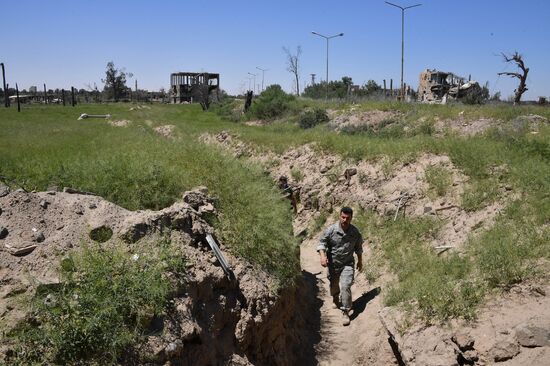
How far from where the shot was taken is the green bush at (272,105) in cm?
3059

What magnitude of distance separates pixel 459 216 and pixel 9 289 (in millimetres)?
7979

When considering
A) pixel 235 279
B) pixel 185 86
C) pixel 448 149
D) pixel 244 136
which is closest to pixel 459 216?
pixel 448 149

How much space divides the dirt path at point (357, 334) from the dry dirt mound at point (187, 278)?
60cm

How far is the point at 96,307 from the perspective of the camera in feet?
14.1

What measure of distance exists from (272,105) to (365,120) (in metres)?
11.2

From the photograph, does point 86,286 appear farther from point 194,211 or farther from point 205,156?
point 205,156

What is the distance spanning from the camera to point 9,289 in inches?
179

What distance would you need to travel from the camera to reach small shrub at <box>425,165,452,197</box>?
10.4m

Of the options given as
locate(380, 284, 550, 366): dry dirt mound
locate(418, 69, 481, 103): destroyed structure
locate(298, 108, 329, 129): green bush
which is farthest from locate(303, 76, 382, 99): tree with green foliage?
locate(380, 284, 550, 366): dry dirt mound

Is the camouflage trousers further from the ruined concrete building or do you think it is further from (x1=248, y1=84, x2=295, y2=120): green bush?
the ruined concrete building

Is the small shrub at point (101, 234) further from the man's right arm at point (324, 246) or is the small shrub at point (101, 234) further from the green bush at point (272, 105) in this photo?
the green bush at point (272, 105)

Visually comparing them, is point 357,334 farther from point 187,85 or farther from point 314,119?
point 187,85

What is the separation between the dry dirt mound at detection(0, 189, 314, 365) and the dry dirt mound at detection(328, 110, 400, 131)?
14.2 m

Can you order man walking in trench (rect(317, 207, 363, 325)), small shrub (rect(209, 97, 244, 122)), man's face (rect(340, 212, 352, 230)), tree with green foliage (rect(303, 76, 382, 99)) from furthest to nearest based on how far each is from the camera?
tree with green foliage (rect(303, 76, 382, 99)) < small shrub (rect(209, 97, 244, 122)) < man walking in trench (rect(317, 207, 363, 325)) < man's face (rect(340, 212, 352, 230))
